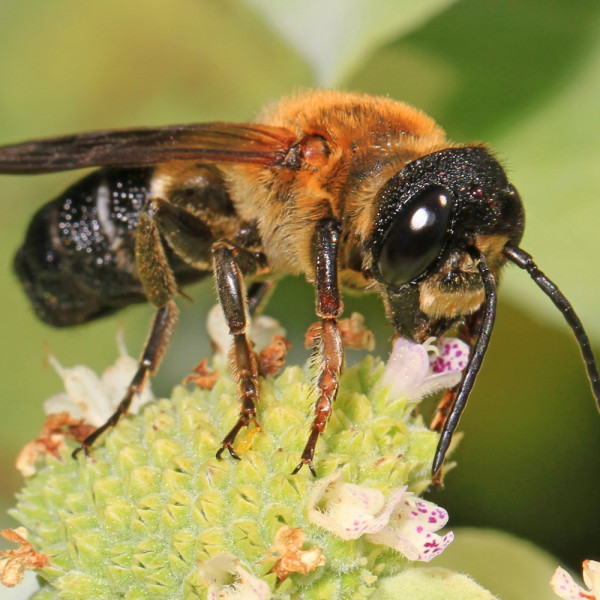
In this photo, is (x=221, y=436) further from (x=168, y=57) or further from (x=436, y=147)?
(x=168, y=57)

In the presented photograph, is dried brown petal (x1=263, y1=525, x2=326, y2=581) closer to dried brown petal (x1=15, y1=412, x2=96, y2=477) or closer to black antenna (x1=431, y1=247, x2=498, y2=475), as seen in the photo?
black antenna (x1=431, y1=247, x2=498, y2=475)

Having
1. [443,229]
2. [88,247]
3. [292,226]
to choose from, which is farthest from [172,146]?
[443,229]

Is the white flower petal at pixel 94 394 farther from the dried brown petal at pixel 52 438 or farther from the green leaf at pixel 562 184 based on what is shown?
the green leaf at pixel 562 184

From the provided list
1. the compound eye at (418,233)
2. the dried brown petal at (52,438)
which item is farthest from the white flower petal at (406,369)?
the dried brown petal at (52,438)

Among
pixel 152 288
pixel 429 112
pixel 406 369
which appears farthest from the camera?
pixel 429 112

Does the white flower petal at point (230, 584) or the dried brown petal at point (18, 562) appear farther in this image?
the dried brown petal at point (18, 562)

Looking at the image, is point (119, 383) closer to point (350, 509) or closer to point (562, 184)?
point (350, 509)
